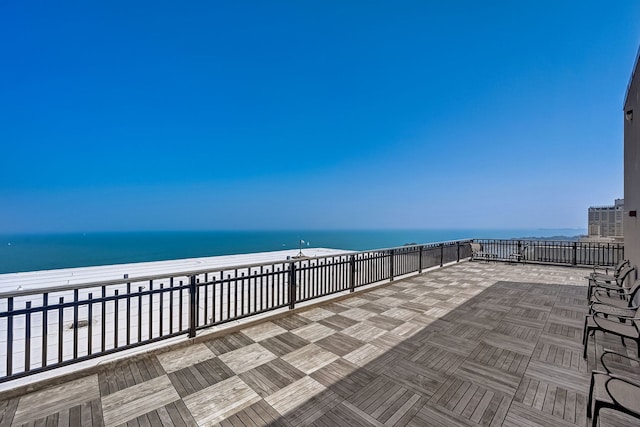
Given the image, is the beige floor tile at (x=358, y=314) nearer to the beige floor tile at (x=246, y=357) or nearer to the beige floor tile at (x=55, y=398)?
the beige floor tile at (x=246, y=357)

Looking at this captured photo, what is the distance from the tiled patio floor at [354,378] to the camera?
6.30 ft

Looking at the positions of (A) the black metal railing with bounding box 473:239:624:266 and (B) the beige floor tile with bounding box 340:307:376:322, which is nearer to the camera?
(B) the beige floor tile with bounding box 340:307:376:322

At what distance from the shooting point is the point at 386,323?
3924 mm

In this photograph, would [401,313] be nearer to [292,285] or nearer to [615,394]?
[292,285]

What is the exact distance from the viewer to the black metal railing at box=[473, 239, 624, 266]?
8.68 m

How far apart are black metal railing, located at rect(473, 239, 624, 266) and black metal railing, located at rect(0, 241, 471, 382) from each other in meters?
3.49

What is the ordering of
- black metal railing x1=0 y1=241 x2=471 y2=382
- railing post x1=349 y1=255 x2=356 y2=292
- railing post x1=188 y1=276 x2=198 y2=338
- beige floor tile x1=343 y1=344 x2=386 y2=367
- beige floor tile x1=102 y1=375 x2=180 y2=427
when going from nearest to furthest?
beige floor tile x1=102 y1=375 x2=180 y2=427 < black metal railing x1=0 y1=241 x2=471 y2=382 < beige floor tile x1=343 y1=344 x2=386 y2=367 < railing post x1=188 y1=276 x2=198 y2=338 < railing post x1=349 y1=255 x2=356 y2=292

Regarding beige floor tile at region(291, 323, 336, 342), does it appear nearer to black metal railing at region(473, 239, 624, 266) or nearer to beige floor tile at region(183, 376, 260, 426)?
beige floor tile at region(183, 376, 260, 426)

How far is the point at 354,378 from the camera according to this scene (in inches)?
96.9

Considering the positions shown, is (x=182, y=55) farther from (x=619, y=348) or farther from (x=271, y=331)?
(x=619, y=348)

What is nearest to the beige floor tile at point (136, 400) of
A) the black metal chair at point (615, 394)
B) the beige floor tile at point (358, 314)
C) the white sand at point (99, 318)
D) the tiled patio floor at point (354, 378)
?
the tiled patio floor at point (354, 378)

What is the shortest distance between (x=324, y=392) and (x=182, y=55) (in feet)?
42.3

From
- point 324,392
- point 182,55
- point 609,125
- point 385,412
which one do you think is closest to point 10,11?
point 182,55

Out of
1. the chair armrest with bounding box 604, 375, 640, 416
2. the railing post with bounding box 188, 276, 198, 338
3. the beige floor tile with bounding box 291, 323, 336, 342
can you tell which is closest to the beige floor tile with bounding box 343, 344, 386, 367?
the beige floor tile with bounding box 291, 323, 336, 342
